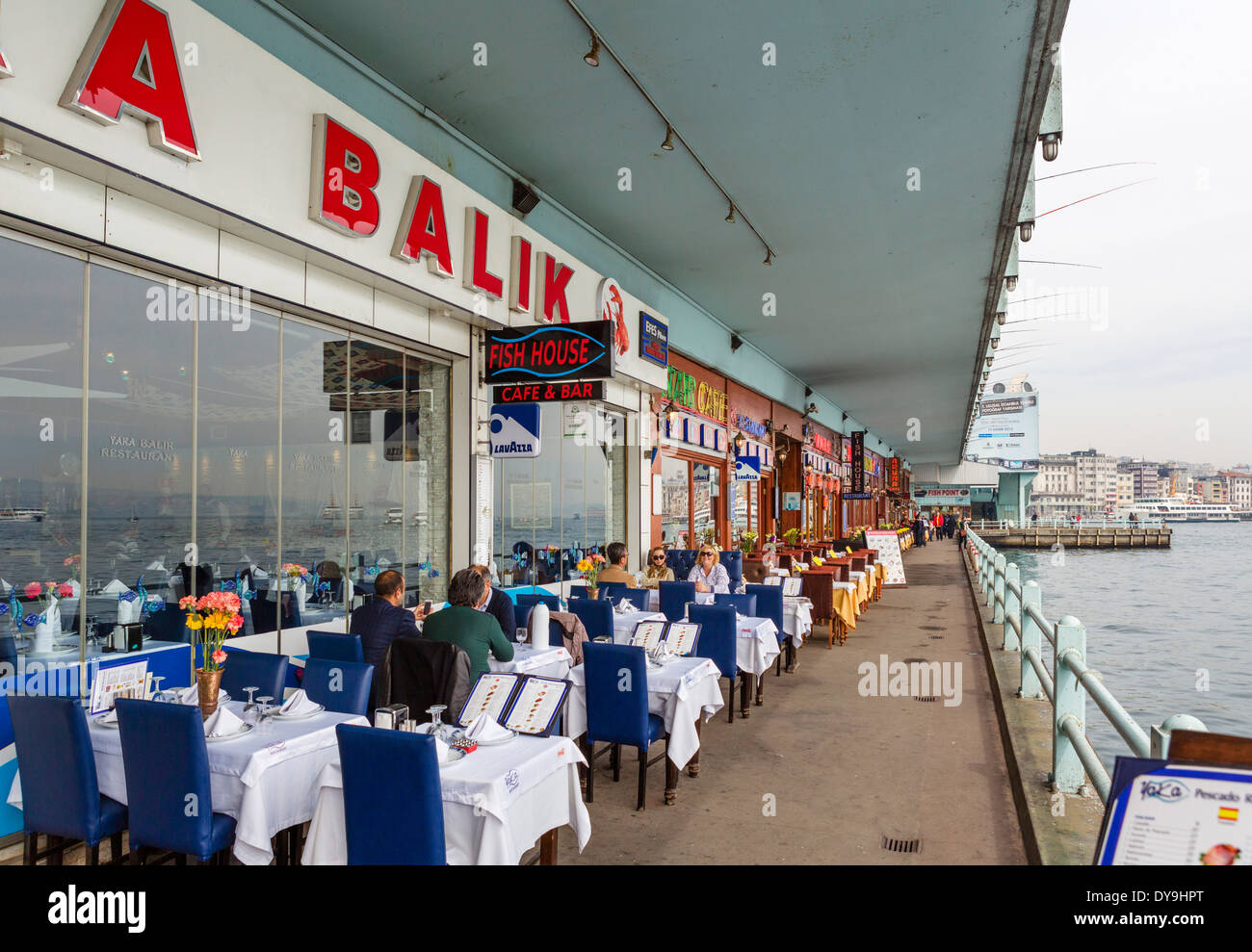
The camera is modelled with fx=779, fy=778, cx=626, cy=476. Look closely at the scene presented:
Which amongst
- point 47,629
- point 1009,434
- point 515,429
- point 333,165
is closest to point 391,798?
point 47,629

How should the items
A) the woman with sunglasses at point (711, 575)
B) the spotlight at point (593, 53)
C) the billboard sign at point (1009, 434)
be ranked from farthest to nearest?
the billboard sign at point (1009, 434) < the woman with sunglasses at point (711, 575) < the spotlight at point (593, 53)

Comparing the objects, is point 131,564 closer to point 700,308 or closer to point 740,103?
point 740,103

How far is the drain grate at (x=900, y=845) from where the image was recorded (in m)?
3.72

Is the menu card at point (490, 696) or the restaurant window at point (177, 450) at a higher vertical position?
the restaurant window at point (177, 450)

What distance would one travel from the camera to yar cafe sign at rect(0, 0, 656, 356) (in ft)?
11.6

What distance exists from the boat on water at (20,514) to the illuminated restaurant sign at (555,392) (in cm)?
379

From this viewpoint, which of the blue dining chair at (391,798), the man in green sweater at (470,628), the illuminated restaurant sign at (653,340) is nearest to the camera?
the blue dining chair at (391,798)

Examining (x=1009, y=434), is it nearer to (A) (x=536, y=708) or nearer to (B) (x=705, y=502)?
(B) (x=705, y=502)

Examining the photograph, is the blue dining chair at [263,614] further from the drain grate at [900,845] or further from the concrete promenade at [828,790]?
the drain grate at [900,845]

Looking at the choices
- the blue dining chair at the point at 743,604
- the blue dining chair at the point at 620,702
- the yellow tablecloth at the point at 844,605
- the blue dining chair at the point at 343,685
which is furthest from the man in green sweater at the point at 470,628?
the yellow tablecloth at the point at 844,605

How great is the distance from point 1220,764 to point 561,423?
8552 millimetres

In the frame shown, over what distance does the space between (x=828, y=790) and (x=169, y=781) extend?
11.1ft

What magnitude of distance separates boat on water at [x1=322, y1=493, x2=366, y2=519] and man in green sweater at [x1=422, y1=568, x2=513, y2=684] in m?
1.96

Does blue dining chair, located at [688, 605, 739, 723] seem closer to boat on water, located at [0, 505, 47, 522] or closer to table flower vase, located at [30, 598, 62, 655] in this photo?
table flower vase, located at [30, 598, 62, 655]
